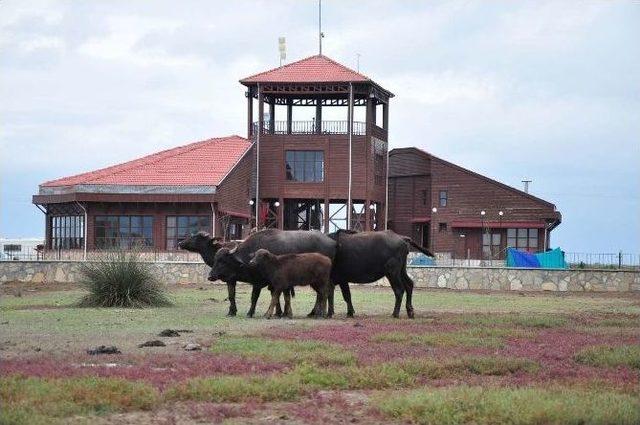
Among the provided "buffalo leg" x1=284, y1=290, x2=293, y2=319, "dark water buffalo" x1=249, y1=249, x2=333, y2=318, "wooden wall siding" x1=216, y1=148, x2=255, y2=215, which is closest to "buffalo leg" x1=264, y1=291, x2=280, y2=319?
"dark water buffalo" x1=249, y1=249, x2=333, y2=318

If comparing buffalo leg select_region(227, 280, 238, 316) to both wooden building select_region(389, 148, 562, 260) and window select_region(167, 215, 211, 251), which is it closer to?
window select_region(167, 215, 211, 251)

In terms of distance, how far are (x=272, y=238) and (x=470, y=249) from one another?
3706 centimetres

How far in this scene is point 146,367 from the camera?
12.8m

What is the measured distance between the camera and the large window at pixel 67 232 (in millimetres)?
50094

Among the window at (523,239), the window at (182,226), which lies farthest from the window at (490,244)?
the window at (182,226)

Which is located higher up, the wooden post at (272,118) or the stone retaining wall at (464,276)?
the wooden post at (272,118)

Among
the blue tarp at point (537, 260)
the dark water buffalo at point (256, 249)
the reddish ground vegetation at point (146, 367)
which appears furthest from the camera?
the blue tarp at point (537, 260)

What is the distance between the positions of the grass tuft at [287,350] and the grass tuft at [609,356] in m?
3.21

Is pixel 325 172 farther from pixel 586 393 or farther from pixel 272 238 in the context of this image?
pixel 586 393

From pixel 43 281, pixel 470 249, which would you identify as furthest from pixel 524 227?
pixel 43 281

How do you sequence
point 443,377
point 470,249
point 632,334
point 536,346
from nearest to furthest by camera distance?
point 443,377, point 536,346, point 632,334, point 470,249

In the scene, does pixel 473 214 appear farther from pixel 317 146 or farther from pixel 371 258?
pixel 371 258

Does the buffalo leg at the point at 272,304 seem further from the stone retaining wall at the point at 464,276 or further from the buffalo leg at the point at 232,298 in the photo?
the stone retaining wall at the point at 464,276

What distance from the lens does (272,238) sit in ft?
74.7
